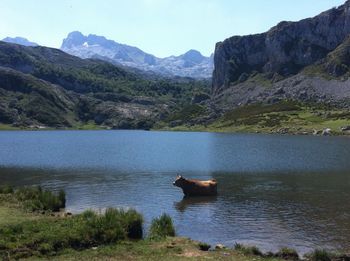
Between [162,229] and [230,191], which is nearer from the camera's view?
[162,229]

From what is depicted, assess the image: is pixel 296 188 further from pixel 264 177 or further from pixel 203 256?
pixel 203 256

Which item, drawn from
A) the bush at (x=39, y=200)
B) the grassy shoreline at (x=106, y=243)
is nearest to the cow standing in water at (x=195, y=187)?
the bush at (x=39, y=200)

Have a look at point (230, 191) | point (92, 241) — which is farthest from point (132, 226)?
point (230, 191)

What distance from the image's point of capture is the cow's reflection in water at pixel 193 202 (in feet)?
178

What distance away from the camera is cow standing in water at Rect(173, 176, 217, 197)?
6147 centimetres

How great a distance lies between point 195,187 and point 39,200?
2179 centimetres

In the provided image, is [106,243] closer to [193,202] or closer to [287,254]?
[287,254]

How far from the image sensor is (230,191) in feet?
217

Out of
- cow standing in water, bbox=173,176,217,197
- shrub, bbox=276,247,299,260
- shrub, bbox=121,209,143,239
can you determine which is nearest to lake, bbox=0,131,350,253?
cow standing in water, bbox=173,176,217,197

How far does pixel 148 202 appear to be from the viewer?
56906 mm

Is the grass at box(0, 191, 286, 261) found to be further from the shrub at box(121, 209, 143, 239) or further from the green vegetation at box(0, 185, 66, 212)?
the green vegetation at box(0, 185, 66, 212)

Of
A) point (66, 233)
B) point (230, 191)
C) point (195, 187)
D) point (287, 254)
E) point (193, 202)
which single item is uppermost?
point (66, 233)

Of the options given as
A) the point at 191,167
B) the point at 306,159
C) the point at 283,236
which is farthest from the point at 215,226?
the point at 306,159

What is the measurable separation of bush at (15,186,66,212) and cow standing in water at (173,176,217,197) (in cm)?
1636
